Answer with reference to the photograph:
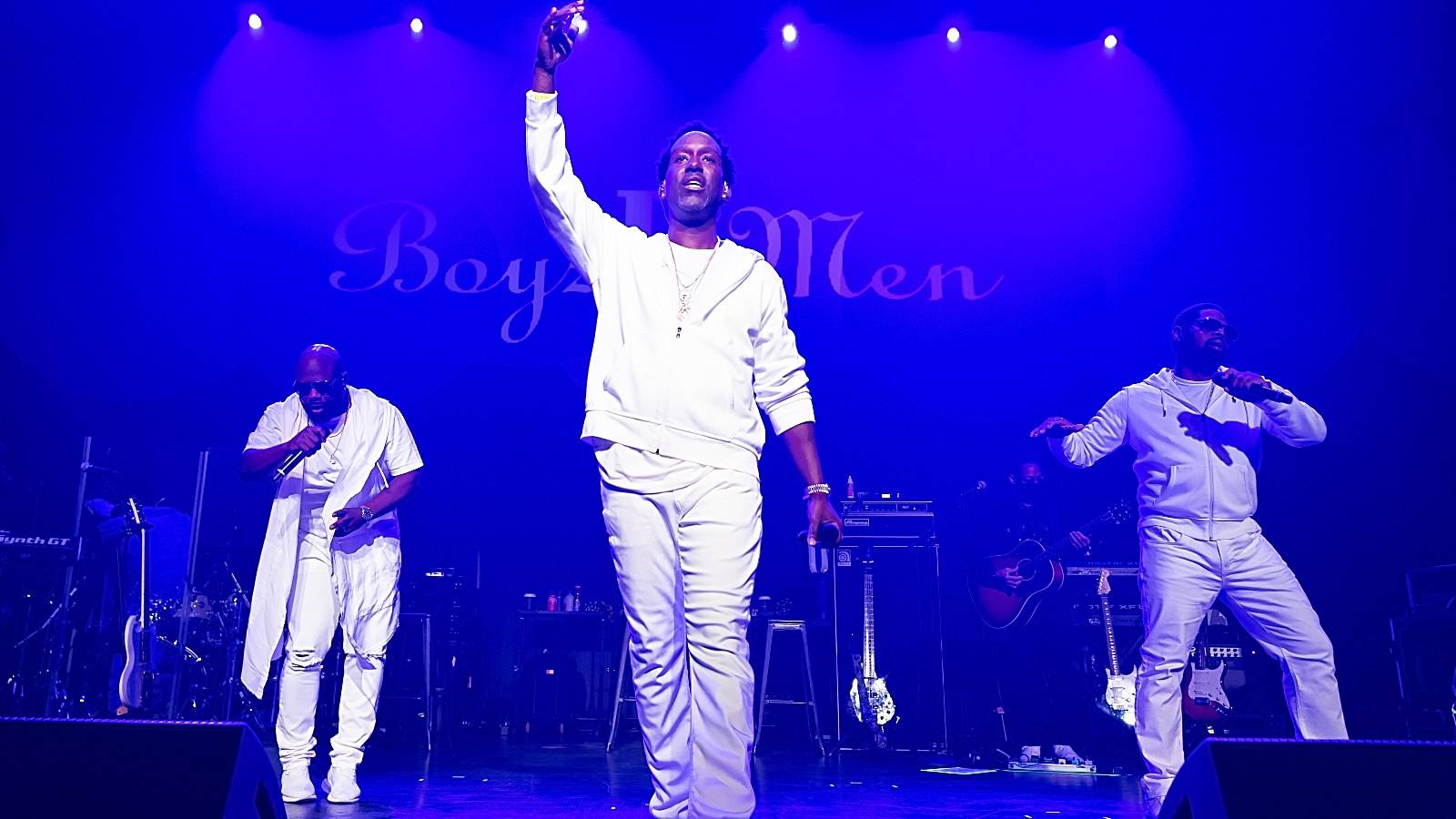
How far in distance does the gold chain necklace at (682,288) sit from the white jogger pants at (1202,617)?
9.82ft

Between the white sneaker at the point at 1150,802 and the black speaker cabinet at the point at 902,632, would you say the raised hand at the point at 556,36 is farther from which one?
the black speaker cabinet at the point at 902,632

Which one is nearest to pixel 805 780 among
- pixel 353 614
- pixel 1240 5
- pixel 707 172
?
pixel 353 614

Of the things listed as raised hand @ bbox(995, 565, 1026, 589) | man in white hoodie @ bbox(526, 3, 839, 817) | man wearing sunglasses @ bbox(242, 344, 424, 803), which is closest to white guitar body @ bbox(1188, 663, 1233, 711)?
raised hand @ bbox(995, 565, 1026, 589)

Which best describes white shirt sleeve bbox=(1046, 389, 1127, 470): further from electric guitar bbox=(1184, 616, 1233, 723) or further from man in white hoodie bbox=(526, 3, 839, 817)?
man in white hoodie bbox=(526, 3, 839, 817)

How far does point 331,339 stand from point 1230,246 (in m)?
7.46

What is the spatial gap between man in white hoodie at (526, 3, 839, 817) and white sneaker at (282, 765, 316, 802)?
2.28 metres

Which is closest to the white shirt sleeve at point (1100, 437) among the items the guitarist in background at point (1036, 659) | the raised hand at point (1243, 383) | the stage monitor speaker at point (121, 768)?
the raised hand at point (1243, 383)

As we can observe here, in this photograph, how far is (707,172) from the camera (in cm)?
392

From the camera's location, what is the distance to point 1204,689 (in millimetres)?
7688

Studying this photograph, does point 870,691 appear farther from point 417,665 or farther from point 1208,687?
Result: point 417,665

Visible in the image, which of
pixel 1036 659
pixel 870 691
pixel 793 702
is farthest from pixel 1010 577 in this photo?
pixel 793 702

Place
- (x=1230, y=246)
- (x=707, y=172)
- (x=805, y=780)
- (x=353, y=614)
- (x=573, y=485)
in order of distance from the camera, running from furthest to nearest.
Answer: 1. (x=573, y=485)
2. (x=1230, y=246)
3. (x=805, y=780)
4. (x=353, y=614)
5. (x=707, y=172)

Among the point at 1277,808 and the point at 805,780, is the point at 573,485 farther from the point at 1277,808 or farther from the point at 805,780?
the point at 1277,808

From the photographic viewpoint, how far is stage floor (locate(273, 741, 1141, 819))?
193 inches
